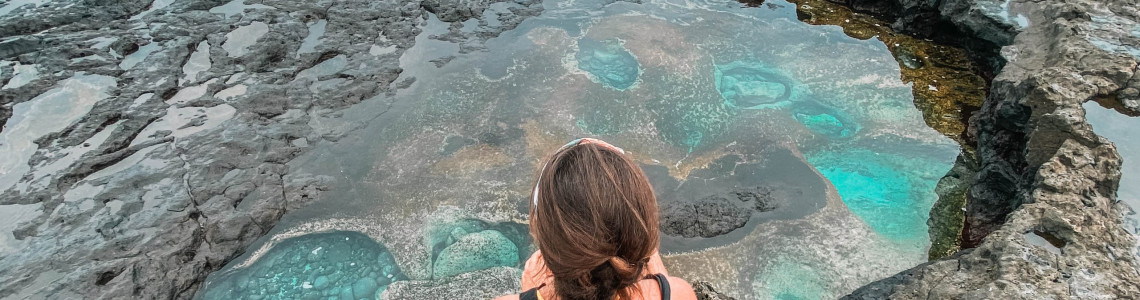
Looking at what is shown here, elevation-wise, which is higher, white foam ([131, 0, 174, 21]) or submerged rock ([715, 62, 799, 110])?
white foam ([131, 0, 174, 21])

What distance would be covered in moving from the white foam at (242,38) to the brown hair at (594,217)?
4.50m

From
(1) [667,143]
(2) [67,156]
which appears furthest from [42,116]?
(1) [667,143]

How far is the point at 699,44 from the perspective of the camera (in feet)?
17.5

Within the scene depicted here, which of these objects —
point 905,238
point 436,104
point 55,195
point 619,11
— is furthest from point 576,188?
point 619,11

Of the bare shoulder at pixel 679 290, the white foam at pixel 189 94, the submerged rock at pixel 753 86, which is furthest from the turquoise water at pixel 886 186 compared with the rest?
the white foam at pixel 189 94

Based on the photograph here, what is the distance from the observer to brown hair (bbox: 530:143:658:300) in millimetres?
1335

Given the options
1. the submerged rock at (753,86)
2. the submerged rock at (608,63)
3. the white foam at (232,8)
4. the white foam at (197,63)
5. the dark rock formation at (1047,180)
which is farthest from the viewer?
the white foam at (232,8)

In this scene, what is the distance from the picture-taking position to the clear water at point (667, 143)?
361cm

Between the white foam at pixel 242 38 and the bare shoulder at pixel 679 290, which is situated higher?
the bare shoulder at pixel 679 290

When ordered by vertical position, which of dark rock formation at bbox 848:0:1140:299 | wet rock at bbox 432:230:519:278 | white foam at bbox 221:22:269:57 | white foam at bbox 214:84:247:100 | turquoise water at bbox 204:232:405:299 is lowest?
turquoise water at bbox 204:232:405:299

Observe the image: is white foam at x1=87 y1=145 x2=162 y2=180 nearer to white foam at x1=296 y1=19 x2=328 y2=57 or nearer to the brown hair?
white foam at x1=296 y1=19 x2=328 y2=57

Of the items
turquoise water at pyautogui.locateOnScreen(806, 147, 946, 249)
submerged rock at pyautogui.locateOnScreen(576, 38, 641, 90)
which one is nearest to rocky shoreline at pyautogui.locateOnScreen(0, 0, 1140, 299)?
turquoise water at pyautogui.locateOnScreen(806, 147, 946, 249)

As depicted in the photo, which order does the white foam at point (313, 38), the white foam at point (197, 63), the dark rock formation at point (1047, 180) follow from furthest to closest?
the white foam at point (313, 38) < the white foam at point (197, 63) < the dark rock formation at point (1047, 180)

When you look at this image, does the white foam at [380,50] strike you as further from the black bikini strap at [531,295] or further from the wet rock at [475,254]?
the black bikini strap at [531,295]
